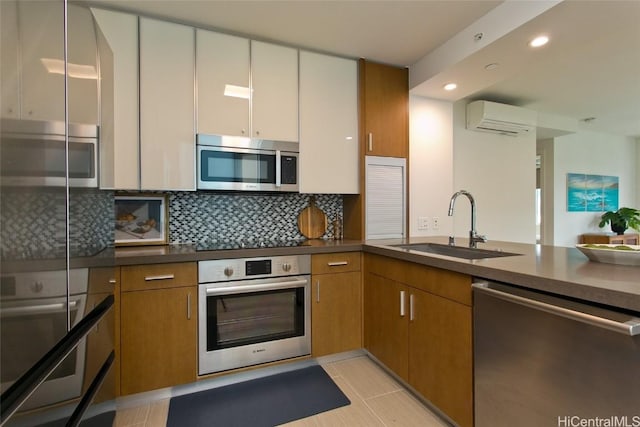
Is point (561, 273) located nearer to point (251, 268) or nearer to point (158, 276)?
point (251, 268)

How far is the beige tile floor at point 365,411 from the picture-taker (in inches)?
63.8

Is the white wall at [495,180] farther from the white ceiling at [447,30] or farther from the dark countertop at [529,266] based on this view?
the dark countertop at [529,266]

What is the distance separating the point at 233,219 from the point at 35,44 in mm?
1809

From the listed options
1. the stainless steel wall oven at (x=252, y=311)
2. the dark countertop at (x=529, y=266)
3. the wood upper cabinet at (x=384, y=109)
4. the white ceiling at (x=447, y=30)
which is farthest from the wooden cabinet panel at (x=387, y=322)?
the white ceiling at (x=447, y=30)

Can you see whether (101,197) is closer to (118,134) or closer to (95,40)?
(95,40)

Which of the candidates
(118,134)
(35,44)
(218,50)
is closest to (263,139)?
(218,50)

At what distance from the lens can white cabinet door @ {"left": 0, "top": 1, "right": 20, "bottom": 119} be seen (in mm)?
632

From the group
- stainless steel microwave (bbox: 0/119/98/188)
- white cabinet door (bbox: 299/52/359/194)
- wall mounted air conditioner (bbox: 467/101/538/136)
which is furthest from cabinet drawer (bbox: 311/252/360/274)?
wall mounted air conditioner (bbox: 467/101/538/136)

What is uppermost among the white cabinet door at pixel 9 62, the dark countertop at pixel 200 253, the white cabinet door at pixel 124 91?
the white cabinet door at pixel 124 91

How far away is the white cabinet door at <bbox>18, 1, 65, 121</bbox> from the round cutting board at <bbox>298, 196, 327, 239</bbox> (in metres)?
1.98

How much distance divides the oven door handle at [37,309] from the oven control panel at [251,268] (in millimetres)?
936

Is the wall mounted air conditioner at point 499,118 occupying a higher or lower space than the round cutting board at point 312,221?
higher

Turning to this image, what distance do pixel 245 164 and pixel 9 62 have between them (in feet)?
5.14

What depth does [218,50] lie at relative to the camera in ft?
7.09
